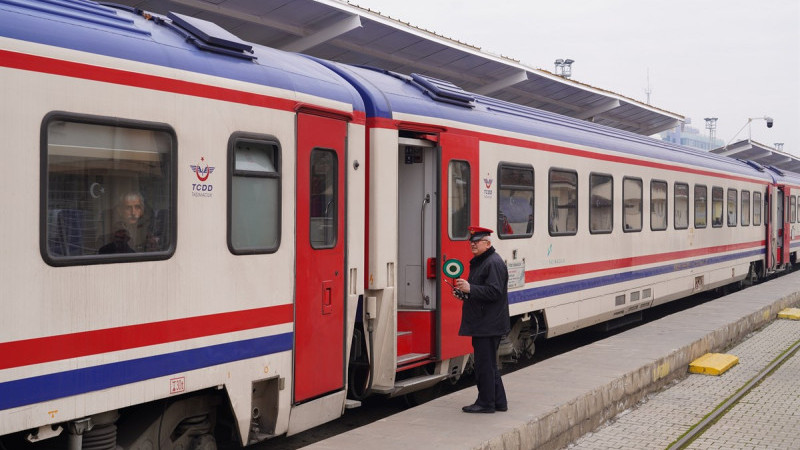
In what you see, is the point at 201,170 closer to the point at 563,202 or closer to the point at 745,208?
the point at 563,202

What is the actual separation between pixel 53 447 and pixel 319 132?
10.2ft

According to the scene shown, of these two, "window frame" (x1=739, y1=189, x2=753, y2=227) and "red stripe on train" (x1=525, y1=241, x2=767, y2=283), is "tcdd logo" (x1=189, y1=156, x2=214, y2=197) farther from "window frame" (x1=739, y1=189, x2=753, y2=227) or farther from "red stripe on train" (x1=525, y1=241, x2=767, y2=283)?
"window frame" (x1=739, y1=189, x2=753, y2=227)

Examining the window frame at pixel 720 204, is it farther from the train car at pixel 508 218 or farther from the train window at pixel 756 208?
the train window at pixel 756 208

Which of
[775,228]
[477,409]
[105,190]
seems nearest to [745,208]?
[775,228]

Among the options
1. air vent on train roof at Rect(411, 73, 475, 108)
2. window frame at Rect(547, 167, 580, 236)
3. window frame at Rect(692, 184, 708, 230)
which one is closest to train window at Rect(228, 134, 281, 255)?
air vent on train roof at Rect(411, 73, 475, 108)

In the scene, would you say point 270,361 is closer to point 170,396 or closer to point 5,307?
point 170,396

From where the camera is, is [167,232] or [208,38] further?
[208,38]

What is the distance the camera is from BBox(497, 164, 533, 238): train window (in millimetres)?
10062

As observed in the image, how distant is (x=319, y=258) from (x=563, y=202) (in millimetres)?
5500

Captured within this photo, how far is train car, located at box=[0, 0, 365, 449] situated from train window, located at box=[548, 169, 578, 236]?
176 inches

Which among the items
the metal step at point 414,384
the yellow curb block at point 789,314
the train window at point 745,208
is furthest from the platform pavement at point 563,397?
the train window at point 745,208

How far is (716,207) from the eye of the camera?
1883cm

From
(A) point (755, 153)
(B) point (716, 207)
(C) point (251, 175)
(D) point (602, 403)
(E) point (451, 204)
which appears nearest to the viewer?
(C) point (251, 175)

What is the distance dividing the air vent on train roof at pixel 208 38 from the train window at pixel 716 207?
14.5 metres
